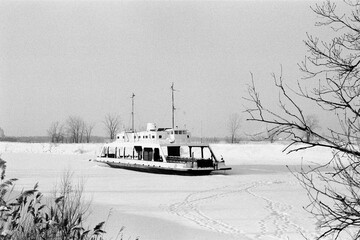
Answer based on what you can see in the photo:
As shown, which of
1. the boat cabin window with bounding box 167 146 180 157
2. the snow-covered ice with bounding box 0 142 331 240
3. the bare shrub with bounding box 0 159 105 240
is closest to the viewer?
the bare shrub with bounding box 0 159 105 240

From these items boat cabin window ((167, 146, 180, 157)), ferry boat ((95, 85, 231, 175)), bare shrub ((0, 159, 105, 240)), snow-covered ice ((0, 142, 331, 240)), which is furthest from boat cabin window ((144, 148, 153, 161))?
bare shrub ((0, 159, 105, 240))

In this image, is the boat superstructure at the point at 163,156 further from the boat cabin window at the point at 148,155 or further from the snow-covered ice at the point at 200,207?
the snow-covered ice at the point at 200,207

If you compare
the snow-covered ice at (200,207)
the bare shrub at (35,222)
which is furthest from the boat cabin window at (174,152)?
the bare shrub at (35,222)

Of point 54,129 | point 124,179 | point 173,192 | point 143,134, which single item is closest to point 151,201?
point 173,192

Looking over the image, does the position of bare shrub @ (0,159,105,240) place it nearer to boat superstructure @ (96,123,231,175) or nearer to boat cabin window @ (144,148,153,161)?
boat superstructure @ (96,123,231,175)

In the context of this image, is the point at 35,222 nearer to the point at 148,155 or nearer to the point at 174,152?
the point at 148,155

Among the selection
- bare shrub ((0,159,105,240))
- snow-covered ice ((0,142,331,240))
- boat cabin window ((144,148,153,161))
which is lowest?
snow-covered ice ((0,142,331,240))

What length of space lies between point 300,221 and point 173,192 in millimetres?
7717

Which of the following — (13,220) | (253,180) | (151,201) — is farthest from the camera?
(253,180)

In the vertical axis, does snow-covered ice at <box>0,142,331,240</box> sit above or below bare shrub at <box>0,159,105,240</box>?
below

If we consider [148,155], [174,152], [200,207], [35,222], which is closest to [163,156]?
[148,155]

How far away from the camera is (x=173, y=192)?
1888 cm

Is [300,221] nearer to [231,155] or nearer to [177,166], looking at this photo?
[177,166]

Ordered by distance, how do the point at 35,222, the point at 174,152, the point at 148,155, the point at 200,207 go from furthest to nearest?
the point at 174,152 → the point at 148,155 → the point at 200,207 → the point at 35,222
